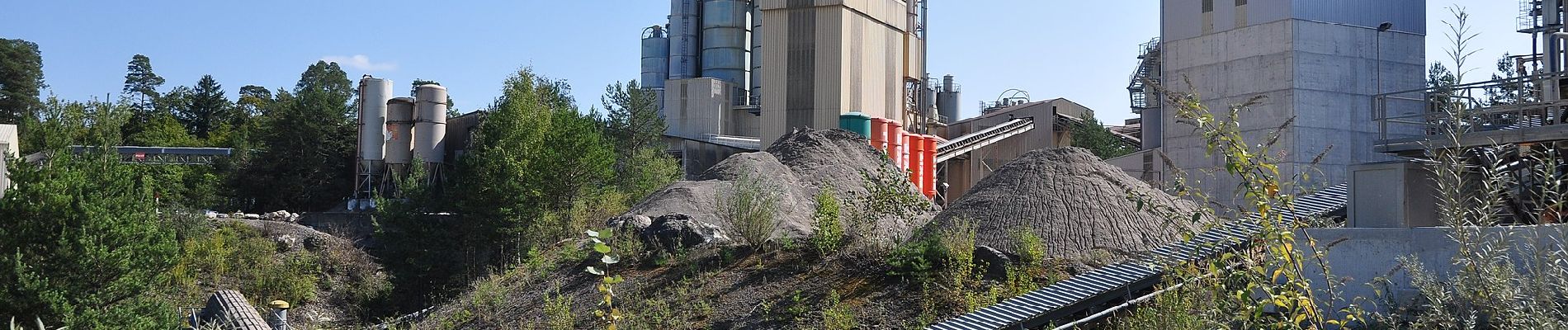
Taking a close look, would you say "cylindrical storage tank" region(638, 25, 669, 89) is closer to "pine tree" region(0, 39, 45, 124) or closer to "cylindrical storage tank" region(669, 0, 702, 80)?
"cylindrical storage tank" region(669, 0, 702, 80)

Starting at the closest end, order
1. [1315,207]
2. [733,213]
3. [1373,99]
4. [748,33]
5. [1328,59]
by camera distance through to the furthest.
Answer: [1315,207], [1373,99], [733,213], [1328,59], [748,33]

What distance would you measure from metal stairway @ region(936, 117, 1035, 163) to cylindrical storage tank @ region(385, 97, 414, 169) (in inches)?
696

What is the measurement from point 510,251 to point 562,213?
127 cm

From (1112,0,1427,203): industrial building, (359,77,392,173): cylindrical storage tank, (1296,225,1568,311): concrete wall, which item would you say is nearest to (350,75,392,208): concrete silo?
(359,77,392,173): cylindrical storage tank

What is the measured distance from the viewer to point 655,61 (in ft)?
176

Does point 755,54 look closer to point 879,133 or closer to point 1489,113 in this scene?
point 879,133

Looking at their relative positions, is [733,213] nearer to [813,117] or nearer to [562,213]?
[562,213]

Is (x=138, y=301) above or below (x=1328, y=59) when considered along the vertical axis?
below

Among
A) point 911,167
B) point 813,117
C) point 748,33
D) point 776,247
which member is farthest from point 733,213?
point 748,33

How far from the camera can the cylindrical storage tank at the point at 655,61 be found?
53281mm

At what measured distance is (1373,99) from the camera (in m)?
13.9

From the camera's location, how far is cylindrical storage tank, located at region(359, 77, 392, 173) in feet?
129

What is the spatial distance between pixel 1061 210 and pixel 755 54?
33.5 metres

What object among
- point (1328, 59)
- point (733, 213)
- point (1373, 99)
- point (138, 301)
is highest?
point (1328, 59)
